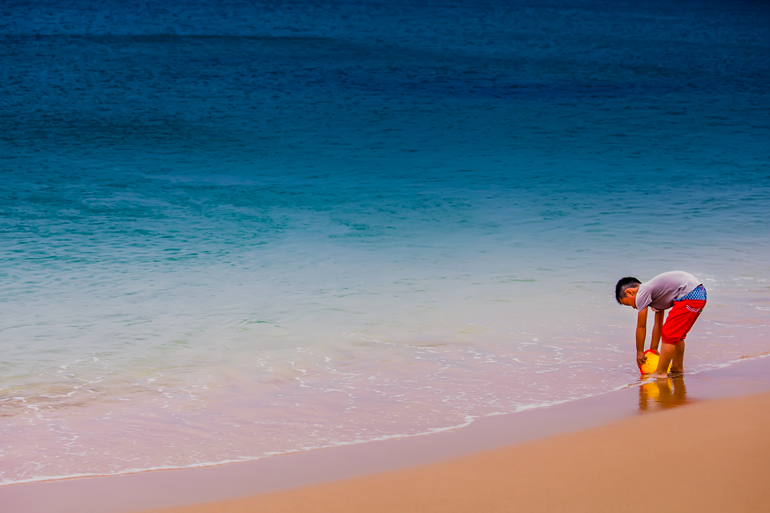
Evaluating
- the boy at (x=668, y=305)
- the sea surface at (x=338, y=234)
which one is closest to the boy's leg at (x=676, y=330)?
the boy at (x=668, y=305)

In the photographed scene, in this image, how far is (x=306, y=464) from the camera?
3.10 meters

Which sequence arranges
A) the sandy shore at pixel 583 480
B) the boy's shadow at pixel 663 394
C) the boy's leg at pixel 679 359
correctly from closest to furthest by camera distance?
the sandy shore at pixel 583 480 → the boy's shadow at pixel 663 394 → the boy's leg at pixel 679 359

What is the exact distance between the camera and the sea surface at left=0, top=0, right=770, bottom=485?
12.9 feet

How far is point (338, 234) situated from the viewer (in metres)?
8.76

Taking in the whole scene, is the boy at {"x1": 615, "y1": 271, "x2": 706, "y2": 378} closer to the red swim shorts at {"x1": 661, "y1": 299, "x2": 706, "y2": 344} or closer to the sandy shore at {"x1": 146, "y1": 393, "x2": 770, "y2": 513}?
the red swim shorts at {"x1": 661, "y1": 299, "x2": 706, "y2": 344}

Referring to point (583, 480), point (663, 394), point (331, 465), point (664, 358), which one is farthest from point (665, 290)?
point (331, 465)

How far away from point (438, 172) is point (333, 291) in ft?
22.0

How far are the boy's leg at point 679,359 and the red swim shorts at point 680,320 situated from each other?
54 millimetres

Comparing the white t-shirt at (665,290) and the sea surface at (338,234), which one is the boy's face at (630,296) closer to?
the white t-shirt at (665,290)

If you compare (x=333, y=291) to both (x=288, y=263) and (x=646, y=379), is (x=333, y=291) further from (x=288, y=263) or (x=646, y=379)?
(x=646, y=379)

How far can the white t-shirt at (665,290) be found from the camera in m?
4.08

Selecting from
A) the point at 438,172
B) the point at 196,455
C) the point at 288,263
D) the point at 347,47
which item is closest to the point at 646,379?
the point at 196,455

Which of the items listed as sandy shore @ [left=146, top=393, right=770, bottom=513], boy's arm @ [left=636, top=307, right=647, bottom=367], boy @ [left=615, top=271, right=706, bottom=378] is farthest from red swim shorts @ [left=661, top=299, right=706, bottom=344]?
sandy shore @ [left=146, top=393, right=770, bottom=513]

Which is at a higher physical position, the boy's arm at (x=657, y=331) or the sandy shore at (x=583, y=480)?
the boy's arm at (x=657, y=331)
